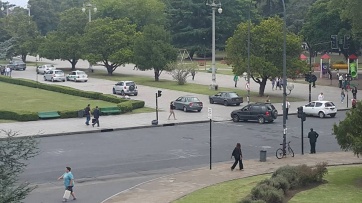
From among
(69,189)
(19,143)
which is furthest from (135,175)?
(19,143)

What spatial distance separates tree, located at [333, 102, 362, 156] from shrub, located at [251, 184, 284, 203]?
166 inches

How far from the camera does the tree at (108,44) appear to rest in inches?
2982

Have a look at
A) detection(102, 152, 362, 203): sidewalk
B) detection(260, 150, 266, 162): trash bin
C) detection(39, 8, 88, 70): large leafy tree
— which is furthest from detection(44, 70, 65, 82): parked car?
detection(260, 150, 266, 162): trash bin

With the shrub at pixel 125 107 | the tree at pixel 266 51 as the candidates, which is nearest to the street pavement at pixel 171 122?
the shrub at pixel 125 107

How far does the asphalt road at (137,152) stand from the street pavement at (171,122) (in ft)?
3.61

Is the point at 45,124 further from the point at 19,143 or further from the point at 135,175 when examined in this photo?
the point at 19,143

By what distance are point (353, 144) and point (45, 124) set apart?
77.4 feet

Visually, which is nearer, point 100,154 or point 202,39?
point 100,154

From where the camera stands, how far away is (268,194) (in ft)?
67.9

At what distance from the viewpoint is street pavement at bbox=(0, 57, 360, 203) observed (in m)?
24.4

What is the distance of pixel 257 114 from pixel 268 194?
23.3 metres

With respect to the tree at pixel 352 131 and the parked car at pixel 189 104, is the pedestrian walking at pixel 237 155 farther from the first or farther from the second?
the parked car at pixel 189 104

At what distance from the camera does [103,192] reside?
79.5ft

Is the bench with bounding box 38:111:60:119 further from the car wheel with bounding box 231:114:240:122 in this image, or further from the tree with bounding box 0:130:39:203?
the tree with bounding box 0:130:39:203
